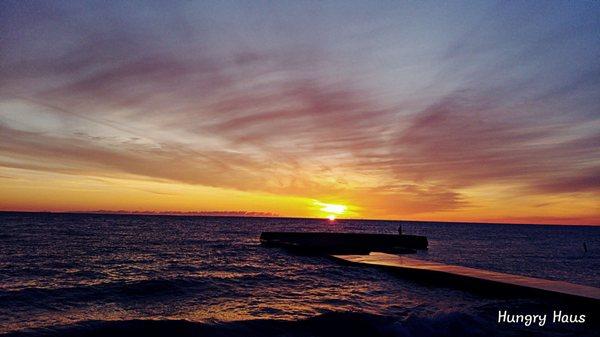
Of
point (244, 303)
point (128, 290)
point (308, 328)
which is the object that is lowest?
point (128, 290)

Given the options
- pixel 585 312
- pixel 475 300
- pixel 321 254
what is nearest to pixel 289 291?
pixel 475 300

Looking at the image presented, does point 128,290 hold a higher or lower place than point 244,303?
lower

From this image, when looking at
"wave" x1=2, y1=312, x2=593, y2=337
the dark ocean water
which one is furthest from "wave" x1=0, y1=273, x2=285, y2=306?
"wave" x1=2, y1=312, x2=593, y2=337

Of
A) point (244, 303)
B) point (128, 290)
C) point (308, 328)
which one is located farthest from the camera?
point (128, 290)

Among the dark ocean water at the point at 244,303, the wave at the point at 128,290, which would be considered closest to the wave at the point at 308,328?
the dark ocean water at the point at 244,303

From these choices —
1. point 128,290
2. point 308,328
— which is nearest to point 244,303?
point 308,328

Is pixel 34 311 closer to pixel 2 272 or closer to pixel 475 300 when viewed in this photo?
pixel 2 272

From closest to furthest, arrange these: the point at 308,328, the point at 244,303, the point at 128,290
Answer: the point at 308,328
the point at 244,303
the point at 128,290

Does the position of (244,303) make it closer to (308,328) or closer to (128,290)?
(308,328)

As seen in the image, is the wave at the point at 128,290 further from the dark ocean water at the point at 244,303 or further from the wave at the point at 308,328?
the wave at the point at 308,328

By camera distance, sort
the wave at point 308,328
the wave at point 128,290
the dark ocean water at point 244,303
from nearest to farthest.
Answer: the wave at point 308,328 → the dark ocean water at point 244,303 → the wave at point 128,290

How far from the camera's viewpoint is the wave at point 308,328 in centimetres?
1367

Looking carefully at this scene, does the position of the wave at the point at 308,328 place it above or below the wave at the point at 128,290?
above

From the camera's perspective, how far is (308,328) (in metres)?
Result: 14.7
